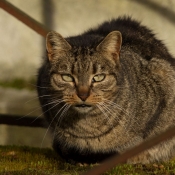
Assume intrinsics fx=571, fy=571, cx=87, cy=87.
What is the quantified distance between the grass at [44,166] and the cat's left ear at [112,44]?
2.67 feet

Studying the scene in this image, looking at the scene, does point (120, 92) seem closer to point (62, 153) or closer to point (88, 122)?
point (88, 122)

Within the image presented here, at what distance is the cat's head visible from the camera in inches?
153

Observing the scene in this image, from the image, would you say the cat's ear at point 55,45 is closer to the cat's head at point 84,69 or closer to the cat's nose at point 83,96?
the cat's head at point 84,69

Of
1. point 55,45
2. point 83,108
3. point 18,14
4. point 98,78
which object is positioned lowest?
point 83,108

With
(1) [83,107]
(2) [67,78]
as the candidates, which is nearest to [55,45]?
(2) [67,78]

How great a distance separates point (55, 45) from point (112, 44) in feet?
1.33

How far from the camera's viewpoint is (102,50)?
405 cm

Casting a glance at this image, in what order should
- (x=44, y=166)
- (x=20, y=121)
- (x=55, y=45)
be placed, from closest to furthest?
1. (x=55, y=45)
2. (x=44, y=166)
3. (x=20, y=121)

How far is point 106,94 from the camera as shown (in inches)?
158

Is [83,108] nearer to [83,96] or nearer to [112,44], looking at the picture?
[83,96]

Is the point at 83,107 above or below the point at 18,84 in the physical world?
above

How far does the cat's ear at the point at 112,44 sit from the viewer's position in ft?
13.1

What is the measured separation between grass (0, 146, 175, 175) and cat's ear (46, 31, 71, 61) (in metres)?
0.82

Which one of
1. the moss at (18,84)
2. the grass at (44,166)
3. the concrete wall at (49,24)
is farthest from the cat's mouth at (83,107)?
the moss at (18,84)
